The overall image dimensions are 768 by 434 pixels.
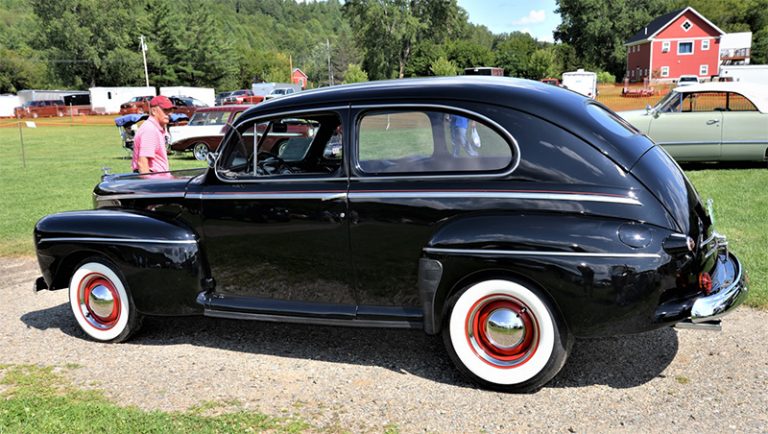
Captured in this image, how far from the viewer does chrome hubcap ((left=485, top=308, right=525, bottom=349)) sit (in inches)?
145

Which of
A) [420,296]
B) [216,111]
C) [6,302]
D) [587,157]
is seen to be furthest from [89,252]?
[216,111]

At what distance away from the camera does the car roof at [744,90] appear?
1145 centimetres

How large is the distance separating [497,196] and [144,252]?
2516 millimetres

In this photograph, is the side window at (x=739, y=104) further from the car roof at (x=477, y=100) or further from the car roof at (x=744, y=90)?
the car roof at (x=477, y=100)

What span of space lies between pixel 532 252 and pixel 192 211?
2.38 meters

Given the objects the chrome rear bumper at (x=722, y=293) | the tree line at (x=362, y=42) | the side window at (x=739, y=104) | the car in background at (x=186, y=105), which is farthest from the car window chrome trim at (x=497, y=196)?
the tree line at (x=362, y=42)

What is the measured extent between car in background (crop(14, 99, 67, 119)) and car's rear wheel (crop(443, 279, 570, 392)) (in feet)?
183

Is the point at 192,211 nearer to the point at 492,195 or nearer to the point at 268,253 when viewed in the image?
the point at 268,253

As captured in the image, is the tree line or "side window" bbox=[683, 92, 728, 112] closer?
"side window" bbox=[683, 92, 728, 112]

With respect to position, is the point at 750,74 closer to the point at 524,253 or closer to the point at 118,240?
the point at 524,253

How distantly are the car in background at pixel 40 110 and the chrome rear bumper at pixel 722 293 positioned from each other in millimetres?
56500

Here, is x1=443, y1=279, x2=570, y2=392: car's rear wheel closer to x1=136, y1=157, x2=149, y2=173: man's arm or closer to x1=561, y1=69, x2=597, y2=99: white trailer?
x1=136, y1=157, x2=149, y2=173: man's arm

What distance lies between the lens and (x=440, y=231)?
3738 millimetres

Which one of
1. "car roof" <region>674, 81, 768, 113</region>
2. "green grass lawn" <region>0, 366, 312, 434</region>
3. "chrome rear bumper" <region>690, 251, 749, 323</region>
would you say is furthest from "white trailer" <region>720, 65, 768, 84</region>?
"green grass lawn" <region>0, 366, 312, 434</region>
